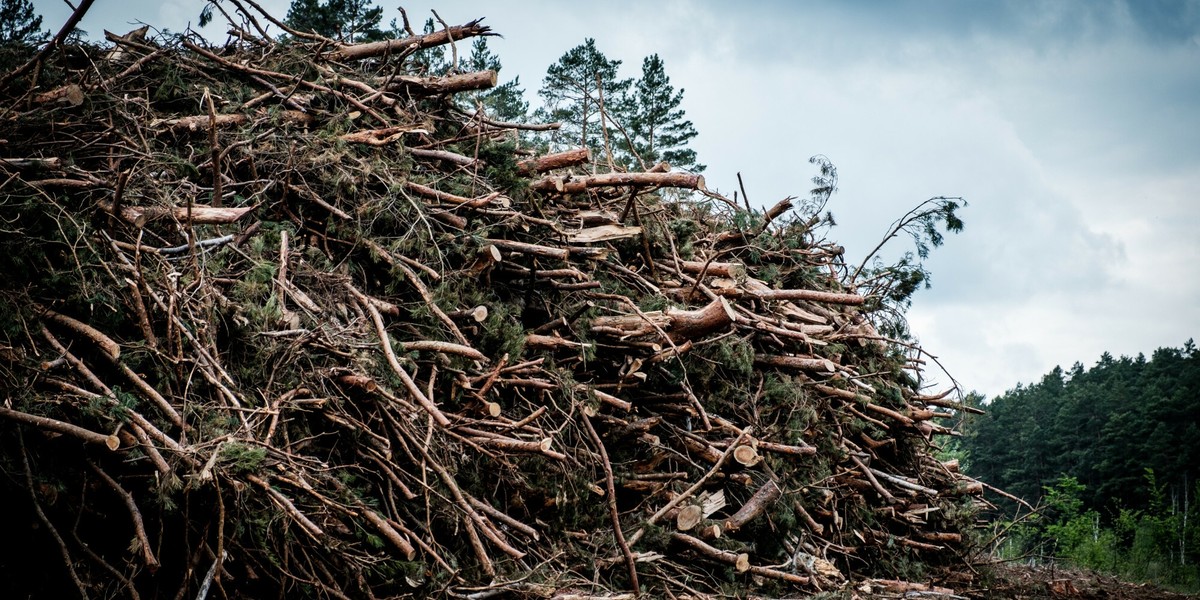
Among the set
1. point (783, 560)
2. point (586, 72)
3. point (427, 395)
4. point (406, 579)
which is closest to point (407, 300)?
point (427, 395)

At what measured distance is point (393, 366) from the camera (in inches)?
152

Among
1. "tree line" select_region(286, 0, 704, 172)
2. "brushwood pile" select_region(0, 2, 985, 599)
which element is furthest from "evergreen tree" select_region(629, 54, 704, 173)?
"brushwood pile" select_region(0, 2, 985, 599)

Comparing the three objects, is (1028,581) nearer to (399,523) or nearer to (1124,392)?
(399,523)

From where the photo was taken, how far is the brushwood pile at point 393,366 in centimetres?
306

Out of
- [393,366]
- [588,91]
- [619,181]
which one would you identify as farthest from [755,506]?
[588,91]

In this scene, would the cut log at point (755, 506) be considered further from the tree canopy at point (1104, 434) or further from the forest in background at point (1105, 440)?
the tree canopy at point (1104, 434)

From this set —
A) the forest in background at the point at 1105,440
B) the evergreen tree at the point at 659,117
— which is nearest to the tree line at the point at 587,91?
the evergreen tree at the point at 659,117

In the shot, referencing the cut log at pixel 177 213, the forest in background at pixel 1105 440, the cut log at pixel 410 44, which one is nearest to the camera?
the cut log at pixel 177 213

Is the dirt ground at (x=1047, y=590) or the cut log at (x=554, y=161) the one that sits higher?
the cut log at (x=554, y=161)

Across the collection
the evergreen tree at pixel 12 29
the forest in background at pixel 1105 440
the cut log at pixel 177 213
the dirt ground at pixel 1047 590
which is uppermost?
the forest in background at pixel 1105 440

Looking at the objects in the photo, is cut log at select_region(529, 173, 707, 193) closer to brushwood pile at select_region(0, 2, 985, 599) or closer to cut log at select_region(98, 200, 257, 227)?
brushwood pile at select_region(0, 2, 985, 599)

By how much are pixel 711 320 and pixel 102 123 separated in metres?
3.89

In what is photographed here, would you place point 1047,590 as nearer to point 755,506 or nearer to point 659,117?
point 755,506

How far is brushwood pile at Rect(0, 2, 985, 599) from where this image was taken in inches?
120
